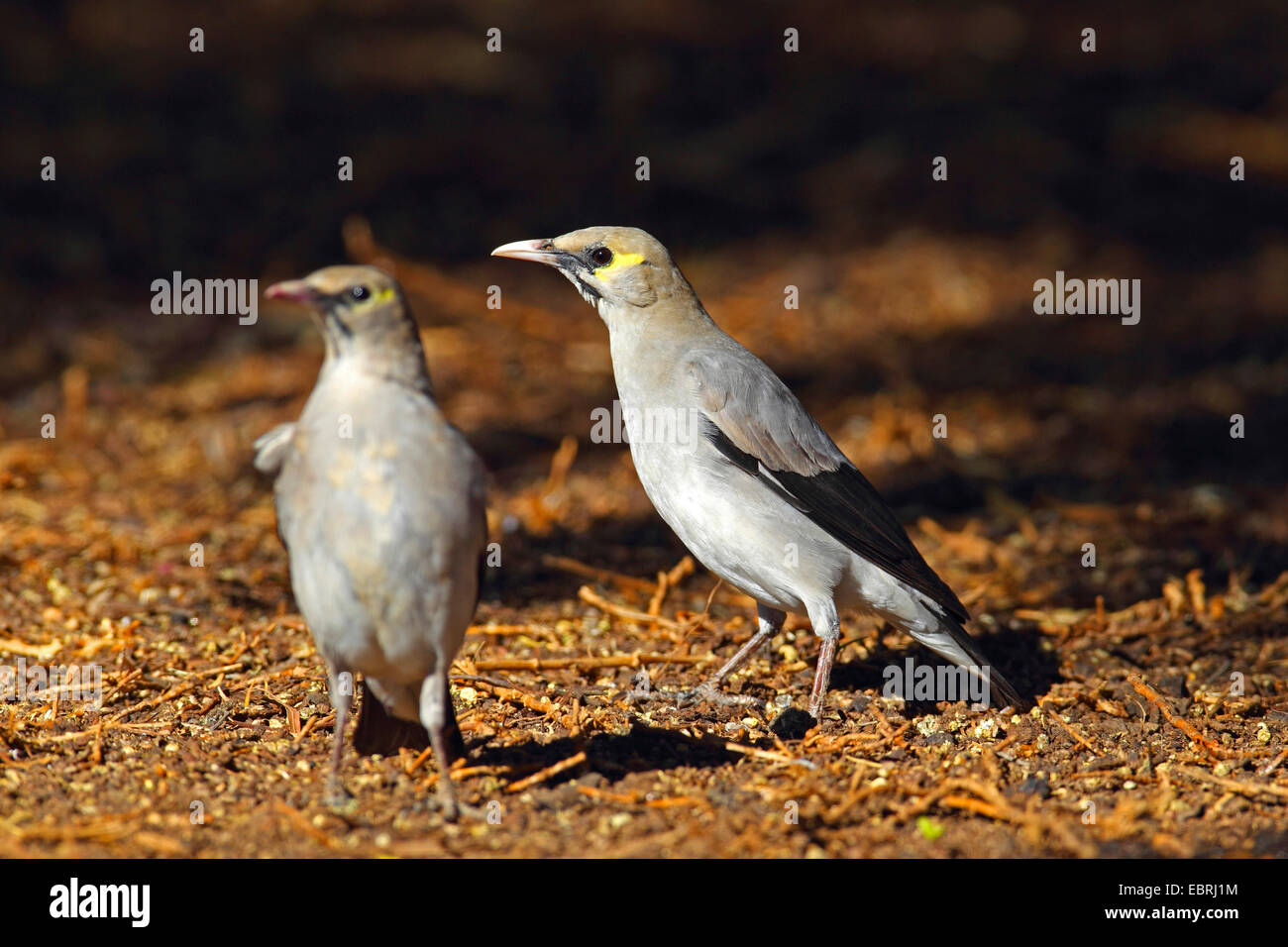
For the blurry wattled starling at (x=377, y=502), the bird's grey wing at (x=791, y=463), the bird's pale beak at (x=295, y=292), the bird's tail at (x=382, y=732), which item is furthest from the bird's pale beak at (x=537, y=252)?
the bird's tail at (x=382, y=732)

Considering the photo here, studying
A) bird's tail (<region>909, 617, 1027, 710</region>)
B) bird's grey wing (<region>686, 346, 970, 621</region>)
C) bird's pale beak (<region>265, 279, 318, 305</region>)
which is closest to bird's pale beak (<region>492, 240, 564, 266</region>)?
bird's grey wing (<region>686, 346, 970, 621</region>)

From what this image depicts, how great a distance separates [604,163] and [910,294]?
3.52m

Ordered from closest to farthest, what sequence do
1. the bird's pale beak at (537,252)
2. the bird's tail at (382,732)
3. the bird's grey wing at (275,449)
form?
the bird's grey wing at (275,449), the bird's tail at (382,732), the bird's pale beak at (537,252)

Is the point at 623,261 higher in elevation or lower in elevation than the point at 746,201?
lower

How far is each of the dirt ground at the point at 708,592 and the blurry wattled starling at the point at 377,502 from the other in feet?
1.91

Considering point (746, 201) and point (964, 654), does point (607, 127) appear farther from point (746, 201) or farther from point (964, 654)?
point (964, 654)

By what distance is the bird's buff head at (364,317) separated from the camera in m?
4.26

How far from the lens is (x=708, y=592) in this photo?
710cm

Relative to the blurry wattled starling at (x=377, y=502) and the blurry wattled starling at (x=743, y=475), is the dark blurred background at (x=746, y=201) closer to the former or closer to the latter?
the blurry wattled starling at (x=743, y=475)

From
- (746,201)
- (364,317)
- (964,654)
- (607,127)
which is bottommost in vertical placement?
(964,654)

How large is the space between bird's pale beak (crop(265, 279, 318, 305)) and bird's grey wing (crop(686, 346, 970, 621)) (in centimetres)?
197

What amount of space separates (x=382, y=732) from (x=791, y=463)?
2080 millimetres

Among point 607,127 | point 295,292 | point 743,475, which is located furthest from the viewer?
point 607,127

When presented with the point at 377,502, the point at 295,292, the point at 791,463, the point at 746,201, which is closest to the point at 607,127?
the point at 746,201
